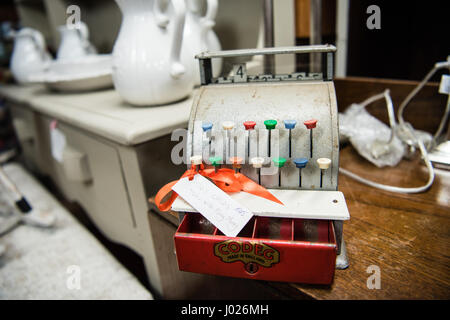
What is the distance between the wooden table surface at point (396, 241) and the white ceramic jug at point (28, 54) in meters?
1.85

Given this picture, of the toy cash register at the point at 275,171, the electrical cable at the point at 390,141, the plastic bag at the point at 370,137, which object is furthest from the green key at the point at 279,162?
the plastic bag at the point at 370,137

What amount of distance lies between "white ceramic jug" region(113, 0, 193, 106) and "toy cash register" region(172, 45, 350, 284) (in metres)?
0.23

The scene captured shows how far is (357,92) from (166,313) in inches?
39.5

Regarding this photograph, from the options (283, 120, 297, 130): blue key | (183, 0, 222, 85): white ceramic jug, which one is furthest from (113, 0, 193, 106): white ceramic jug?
(283, 120, 297, 130): blue key

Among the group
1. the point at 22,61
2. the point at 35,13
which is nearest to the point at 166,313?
the point at 22,61

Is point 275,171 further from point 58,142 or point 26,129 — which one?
point 26,129

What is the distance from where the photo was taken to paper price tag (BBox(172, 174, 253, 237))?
538 mm

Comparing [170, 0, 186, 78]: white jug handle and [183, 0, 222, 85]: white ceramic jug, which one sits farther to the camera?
[183, 0, 222, 85]: white ceramic jug

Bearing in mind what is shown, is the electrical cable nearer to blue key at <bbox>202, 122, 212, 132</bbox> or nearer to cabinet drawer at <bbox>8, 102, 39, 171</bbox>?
blue key at <bbox>202, 122, 212, 132</bbox>

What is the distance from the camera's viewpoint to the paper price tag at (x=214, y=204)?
0.54m

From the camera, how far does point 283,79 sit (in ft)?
2.33

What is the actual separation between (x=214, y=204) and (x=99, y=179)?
2.43 ft

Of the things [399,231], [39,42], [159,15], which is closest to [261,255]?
[399,231]

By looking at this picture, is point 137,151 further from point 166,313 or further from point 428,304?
point 428,304
